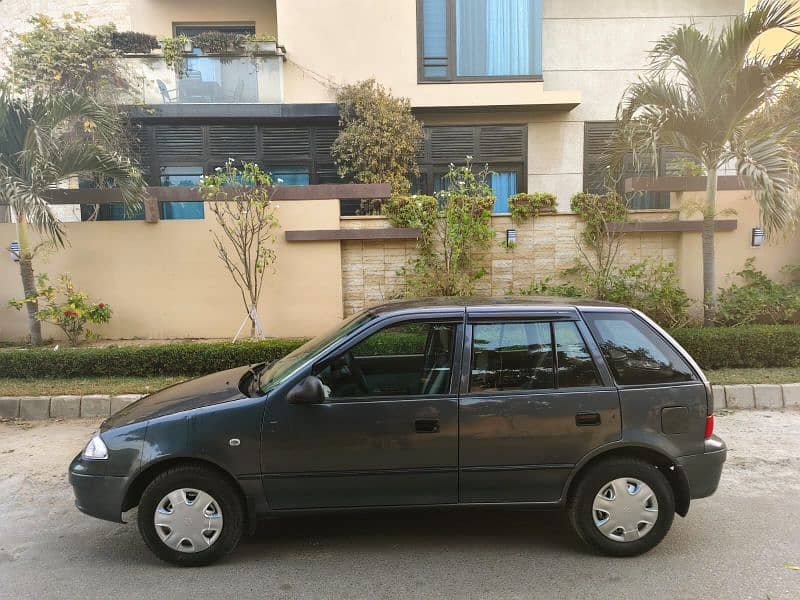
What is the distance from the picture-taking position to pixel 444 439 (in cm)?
348

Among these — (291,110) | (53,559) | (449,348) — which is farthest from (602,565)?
(291,110)

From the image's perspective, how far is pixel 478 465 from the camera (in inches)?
138

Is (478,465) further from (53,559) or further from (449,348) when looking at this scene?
(53,559)

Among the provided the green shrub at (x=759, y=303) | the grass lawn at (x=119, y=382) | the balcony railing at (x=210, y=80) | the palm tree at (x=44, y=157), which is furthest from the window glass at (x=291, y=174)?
the green shrub at (x=759, y=303)

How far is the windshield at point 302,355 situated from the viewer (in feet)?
12.2

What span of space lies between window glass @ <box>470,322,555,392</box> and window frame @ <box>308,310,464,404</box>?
0.33ft

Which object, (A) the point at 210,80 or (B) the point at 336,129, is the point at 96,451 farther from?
(A) the point at 210,80

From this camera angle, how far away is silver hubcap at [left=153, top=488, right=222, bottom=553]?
340 centimetres

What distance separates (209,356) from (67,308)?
286 cm

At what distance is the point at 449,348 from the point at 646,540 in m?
1.72

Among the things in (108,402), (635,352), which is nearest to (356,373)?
(635,352)

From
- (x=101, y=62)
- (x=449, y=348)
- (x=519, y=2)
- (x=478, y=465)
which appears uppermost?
(x=519, y=2)

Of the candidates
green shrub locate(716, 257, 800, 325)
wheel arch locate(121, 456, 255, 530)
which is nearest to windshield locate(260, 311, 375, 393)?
wheel arch locate(121, 456, 255, 530)

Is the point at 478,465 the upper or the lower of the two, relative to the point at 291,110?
lower
